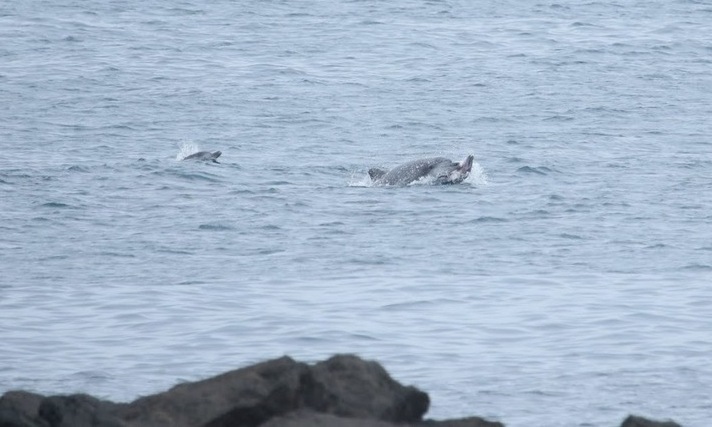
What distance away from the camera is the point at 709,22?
48.9m

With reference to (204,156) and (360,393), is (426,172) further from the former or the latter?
(360,393)

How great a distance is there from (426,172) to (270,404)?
51.4 ft

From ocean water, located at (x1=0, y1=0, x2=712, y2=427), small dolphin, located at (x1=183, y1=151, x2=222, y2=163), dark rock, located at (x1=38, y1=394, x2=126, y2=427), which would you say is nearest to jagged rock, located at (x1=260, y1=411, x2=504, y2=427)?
dark rock, located at (x1=38, y1=394, x2=126, y2=427)

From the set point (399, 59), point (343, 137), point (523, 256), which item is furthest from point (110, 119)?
point (523, 256)

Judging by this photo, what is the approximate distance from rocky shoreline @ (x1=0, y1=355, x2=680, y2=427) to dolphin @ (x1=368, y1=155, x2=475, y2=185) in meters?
14.5

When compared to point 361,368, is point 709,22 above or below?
below

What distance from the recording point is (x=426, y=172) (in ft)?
81.1

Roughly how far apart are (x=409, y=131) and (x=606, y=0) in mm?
26164

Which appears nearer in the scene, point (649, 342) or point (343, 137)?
point (649, 342)

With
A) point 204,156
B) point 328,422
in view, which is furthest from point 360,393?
point 204,156

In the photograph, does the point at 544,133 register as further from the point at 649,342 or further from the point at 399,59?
the point at 649,342

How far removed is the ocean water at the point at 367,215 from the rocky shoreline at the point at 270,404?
7.83 ft

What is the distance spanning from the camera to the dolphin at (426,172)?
79.4 feet

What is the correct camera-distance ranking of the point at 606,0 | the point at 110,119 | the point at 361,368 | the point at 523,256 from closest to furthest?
the point at 361,368
the point at 523,256
the point at 110,119
the point at 606,0
